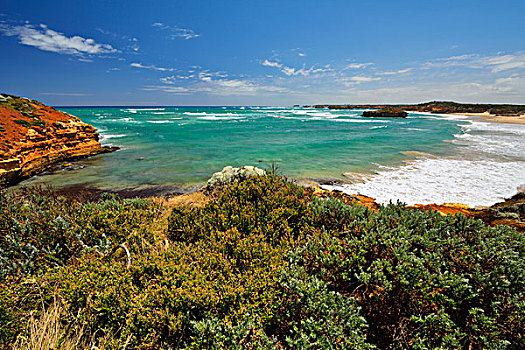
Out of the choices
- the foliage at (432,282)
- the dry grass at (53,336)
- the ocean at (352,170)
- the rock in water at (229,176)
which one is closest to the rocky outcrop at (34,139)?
the ocean at (352,170)

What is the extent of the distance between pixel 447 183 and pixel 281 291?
39.4ft

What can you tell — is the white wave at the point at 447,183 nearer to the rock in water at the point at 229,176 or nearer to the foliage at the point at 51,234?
the rock in water at the point at 229,176

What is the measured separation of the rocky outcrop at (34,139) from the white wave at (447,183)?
18.9 meters

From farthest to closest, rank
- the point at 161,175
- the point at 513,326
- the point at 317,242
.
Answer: the point at 161,175 → the point at 317,242 → the point at 513,326

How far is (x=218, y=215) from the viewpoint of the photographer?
459cm

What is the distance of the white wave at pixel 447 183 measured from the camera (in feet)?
30.3

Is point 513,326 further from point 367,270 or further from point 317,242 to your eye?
point 317,242

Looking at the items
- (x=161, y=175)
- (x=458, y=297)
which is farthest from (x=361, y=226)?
(x=161, y=175)

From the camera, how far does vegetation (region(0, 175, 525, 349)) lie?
92.3 inches

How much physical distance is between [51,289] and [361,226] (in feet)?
14.5

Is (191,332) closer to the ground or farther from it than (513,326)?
closer to the ground

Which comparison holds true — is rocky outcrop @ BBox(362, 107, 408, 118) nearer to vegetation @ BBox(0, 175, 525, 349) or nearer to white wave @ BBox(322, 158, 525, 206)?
white wave @ BBox(322, 158, 525, 206)

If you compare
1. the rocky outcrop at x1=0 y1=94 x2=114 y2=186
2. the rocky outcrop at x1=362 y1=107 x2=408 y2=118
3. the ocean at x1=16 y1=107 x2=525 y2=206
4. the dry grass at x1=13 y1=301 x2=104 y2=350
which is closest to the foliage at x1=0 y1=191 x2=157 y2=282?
the dry grass at x1=13 y1=301 x2=104 y2=350

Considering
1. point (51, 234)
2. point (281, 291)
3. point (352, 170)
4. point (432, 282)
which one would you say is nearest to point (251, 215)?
point (281, 291)
